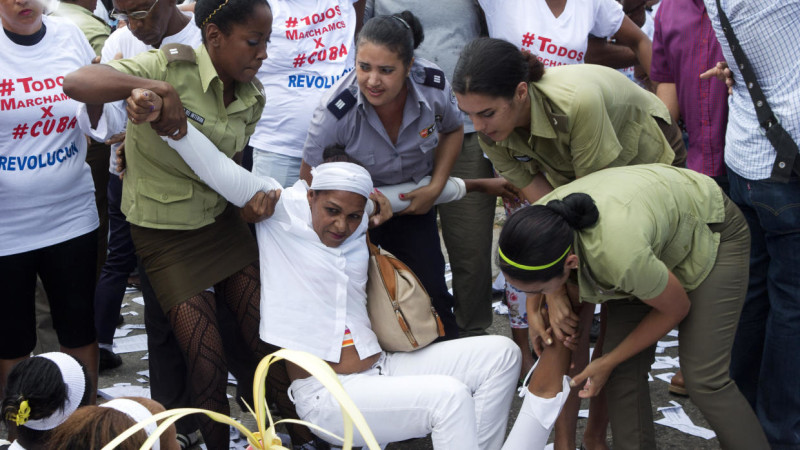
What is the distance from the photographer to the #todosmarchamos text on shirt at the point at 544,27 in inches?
169

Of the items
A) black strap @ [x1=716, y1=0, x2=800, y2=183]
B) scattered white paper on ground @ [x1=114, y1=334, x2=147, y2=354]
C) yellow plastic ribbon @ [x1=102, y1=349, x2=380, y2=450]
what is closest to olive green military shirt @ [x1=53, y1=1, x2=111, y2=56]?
scattered white paper on ground @ [x1=114, y1=334, x2=147, y2=354]

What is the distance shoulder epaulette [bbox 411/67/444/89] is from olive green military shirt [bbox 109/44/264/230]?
84 cm

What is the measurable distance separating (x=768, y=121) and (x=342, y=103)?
1.69m

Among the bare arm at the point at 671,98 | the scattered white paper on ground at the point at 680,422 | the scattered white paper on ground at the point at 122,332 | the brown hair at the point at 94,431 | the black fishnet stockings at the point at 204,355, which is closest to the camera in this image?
the brown hair at the point at 94,431

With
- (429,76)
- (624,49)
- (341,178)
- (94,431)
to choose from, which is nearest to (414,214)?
(429,76)

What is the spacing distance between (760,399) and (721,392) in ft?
1.77

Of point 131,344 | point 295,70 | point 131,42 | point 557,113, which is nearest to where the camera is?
point 557,113

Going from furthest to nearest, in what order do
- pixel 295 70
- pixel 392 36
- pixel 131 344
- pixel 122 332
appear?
1. pixel 122 332
2. pixel 131 344
3. pixel 295 70
4. pixel 392 36

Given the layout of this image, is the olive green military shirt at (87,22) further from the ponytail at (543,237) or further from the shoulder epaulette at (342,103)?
the ponytail at (543,237)

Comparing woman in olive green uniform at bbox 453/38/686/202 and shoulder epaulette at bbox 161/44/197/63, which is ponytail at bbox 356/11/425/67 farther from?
shoulder epaulette at bbox 161/44/197/63

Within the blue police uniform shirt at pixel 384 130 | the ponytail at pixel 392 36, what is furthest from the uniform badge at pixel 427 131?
the ponytail at pixel 392 36

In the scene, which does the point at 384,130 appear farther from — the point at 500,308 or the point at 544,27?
the point at 500,308

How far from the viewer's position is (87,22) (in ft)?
14.7

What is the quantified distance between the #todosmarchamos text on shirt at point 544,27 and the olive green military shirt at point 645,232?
1.27 meters
